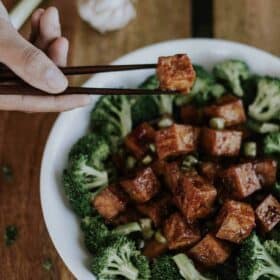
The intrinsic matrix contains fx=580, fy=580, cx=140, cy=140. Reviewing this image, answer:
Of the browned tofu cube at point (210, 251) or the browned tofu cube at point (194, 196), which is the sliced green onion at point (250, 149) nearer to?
the browned tofu cube at point (194, 196)

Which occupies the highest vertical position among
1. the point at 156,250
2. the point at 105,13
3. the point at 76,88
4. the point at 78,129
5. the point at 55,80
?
the point at 55,80

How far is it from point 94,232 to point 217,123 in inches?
30.0

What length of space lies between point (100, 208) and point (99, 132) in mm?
446

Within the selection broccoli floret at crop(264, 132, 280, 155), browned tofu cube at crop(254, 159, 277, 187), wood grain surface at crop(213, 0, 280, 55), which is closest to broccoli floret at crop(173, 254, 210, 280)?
browned tofu cube at crop(254, 159, 277, 187)

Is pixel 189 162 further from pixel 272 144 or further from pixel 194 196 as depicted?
pixel 272 144

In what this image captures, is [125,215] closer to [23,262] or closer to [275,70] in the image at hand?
[23,262]

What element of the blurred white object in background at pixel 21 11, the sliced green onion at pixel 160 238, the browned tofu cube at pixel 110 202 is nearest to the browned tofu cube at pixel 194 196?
the sliced green onion at pixel 160 238

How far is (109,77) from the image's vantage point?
2861mm

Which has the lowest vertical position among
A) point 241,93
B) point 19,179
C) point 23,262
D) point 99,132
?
point 23,262

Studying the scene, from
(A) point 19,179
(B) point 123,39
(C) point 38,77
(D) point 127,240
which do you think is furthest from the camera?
(B) point 123,39

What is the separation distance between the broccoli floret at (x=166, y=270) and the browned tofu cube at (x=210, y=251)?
0.38 feet

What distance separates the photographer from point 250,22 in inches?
132

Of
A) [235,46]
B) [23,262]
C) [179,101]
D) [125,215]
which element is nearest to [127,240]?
[125,215]

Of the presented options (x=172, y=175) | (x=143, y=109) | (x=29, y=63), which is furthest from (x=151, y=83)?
(x=29, y=63)
